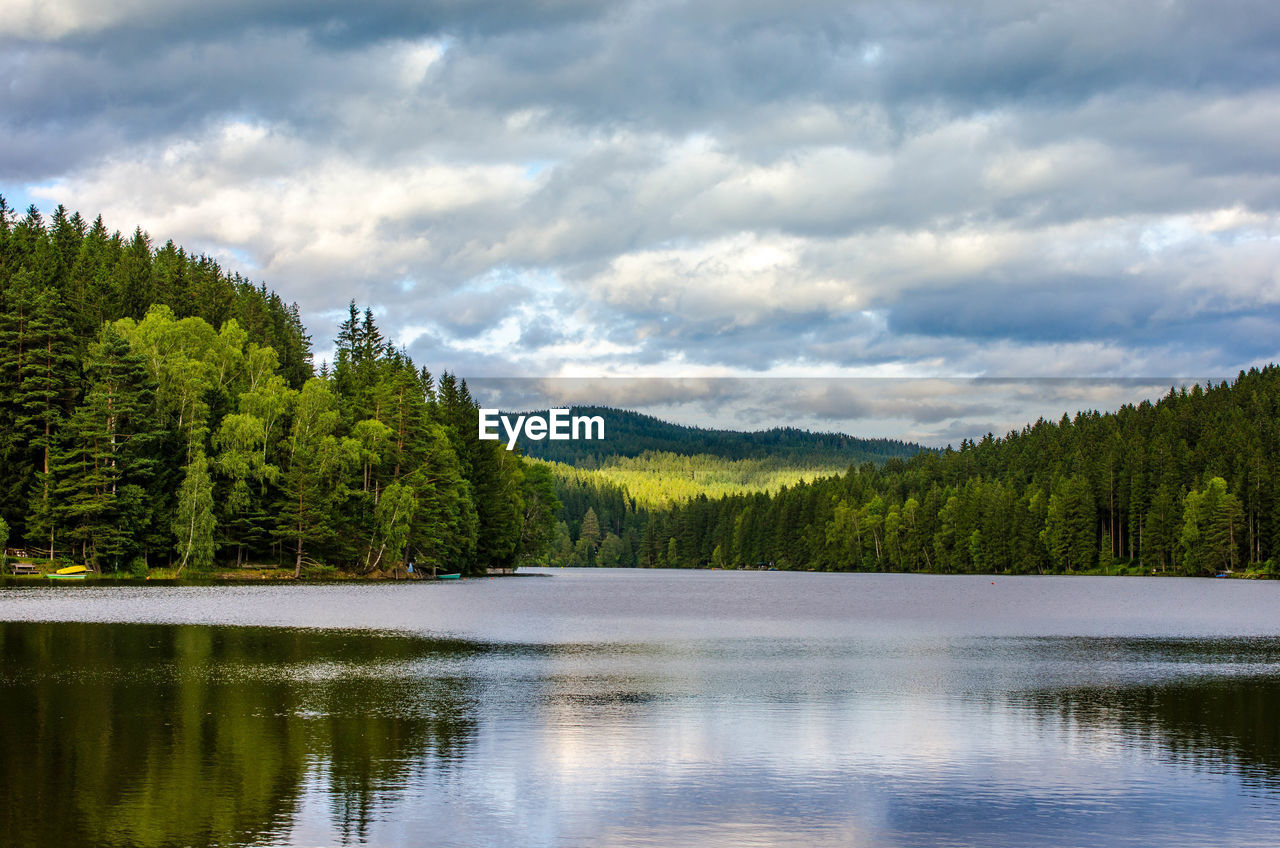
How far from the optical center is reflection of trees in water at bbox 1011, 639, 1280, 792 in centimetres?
2114

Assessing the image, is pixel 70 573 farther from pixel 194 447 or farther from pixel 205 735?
pixel 205 735

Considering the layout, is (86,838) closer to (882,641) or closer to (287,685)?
(287,685)

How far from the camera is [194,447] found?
94.9m

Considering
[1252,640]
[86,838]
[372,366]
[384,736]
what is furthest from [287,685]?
[372,366]

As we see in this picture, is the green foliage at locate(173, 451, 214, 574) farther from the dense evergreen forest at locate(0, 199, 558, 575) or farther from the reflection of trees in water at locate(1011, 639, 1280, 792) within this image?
the reflection of trees in water at locate(1011, 639, 1280, 792)

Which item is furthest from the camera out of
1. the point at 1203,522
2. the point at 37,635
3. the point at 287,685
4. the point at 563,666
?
the point at 1203,522

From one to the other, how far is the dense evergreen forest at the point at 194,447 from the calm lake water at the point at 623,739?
47.0 metres

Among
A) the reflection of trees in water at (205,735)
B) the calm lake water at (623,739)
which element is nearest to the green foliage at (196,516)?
the calm lake water at (623,739)

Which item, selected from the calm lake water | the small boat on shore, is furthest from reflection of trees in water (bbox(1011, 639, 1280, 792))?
the small boat on shore

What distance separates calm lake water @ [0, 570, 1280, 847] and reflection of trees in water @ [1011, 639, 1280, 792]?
14 centimetres

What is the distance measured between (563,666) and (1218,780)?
67.3ft

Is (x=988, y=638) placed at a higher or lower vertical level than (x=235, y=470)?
lower

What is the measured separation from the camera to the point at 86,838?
1415cm

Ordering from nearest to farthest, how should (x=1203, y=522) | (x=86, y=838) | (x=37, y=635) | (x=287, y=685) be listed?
(x=86, y=838) → (x=287, y=685) → (x=37, y=635) → (x=1203, y=522)
